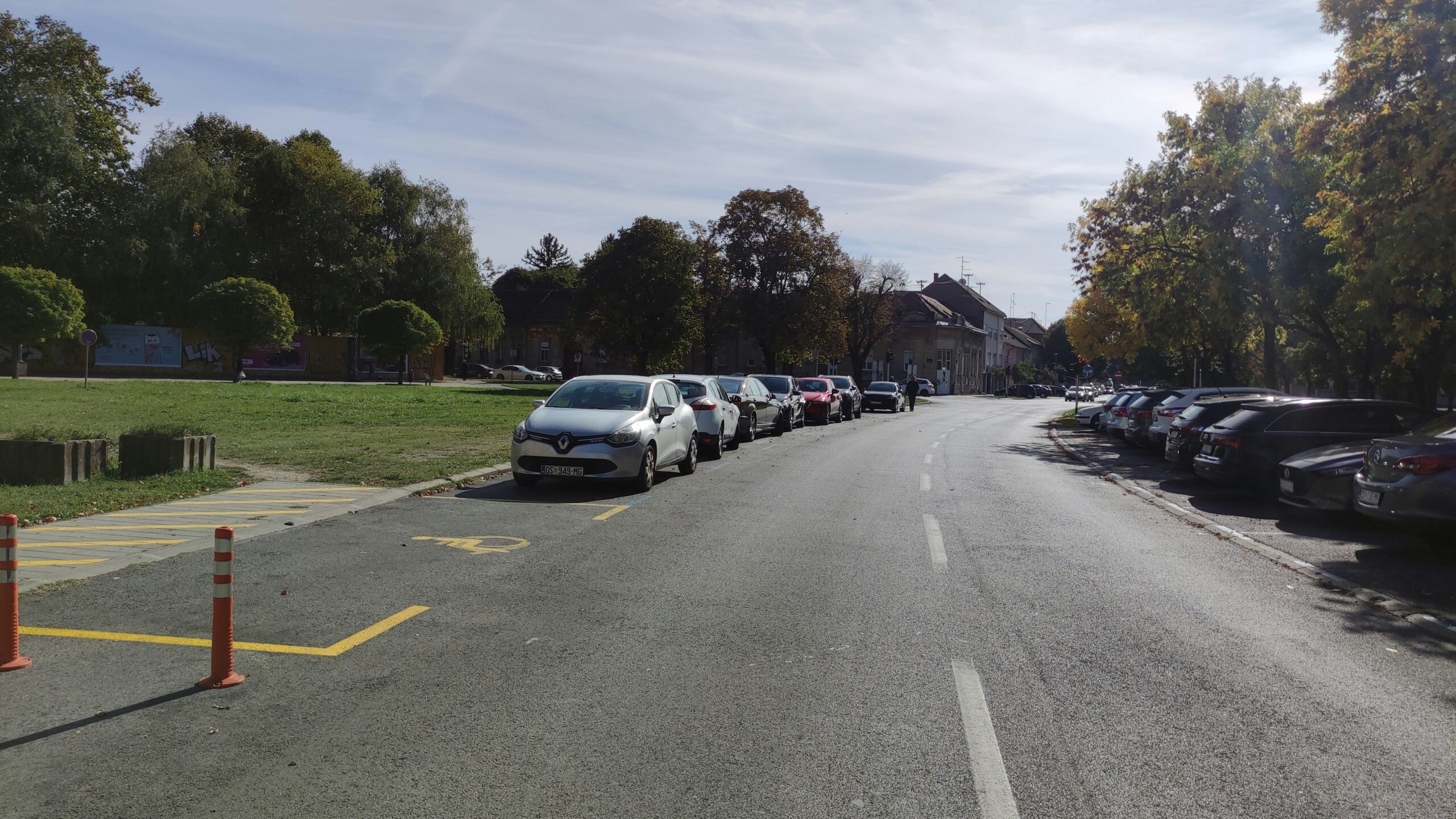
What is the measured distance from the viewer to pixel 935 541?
397 inches

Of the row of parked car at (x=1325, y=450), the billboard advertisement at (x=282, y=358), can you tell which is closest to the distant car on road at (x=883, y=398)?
the row of parked car at (x=1325, y=450)

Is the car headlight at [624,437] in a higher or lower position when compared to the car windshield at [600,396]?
lower

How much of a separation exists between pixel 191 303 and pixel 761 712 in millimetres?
46954

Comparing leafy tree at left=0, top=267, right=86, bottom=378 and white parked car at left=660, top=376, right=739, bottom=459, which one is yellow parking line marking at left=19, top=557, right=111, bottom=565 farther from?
leafy tree at left=0, top=267, right=86, bottom=378

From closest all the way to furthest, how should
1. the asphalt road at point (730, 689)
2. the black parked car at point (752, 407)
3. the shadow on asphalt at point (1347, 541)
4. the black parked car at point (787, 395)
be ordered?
the asphalt road at point (730, 689)
the shadow on asphalt at point (1347, 541)
the black parked car at point (752, 407)
the black parked car at point (787, 395)

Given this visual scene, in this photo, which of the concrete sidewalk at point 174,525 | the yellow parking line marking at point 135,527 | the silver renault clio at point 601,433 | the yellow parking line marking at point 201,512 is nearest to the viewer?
the concrete sidewalk at point 174,525

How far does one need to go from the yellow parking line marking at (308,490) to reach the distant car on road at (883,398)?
125ft

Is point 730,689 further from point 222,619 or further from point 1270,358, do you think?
point 1270,358

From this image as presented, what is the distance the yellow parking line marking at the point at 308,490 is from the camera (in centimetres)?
1239

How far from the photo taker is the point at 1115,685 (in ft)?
17.4

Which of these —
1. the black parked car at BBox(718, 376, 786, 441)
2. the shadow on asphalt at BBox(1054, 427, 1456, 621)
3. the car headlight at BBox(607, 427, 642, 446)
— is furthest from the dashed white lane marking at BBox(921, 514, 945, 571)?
the black parked car at BBox(718, 376, 786, 441)

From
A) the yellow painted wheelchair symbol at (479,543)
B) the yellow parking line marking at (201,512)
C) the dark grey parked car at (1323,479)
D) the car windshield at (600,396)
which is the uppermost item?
the car windshield at (600,396)

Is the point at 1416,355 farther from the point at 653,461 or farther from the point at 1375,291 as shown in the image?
the point at 653,461

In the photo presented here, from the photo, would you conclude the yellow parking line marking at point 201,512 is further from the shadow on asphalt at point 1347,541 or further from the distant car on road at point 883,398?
the distant car on road at point 883,398
